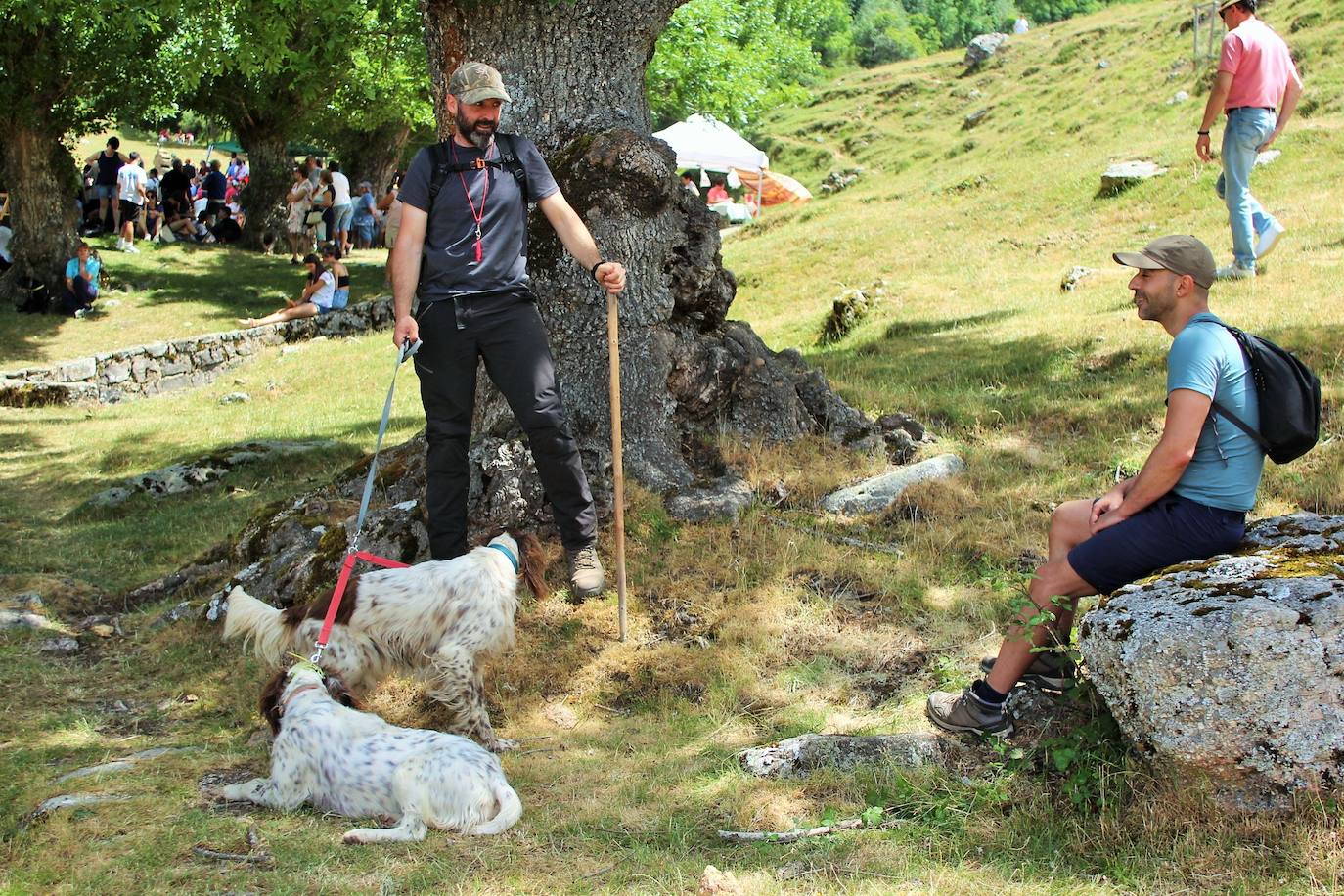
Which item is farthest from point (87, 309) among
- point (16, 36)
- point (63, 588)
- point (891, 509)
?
point (891, 509)

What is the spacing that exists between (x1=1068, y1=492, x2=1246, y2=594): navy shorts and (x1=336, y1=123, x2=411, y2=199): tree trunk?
26550 millimetres

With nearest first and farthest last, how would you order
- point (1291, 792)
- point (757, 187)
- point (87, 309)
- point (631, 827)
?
point (1291, 792)
point (631, 827)
point (87, 309)
point (757, 187)

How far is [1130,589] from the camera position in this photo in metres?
4.08

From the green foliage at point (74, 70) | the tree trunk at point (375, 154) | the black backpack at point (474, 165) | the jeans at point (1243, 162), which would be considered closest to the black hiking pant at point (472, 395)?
the black backpack at point (474, 165)

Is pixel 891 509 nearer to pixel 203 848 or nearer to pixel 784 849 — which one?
pixel 784 849

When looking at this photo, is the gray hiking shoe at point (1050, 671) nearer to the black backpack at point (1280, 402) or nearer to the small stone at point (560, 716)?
the black backpack at point (1280, 402)

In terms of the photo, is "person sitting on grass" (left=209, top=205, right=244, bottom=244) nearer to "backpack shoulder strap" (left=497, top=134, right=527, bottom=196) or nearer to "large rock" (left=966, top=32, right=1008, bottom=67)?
"backpack shoulder strap" (left=497, top=134, right=527, bottom=196)

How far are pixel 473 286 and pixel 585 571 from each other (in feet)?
5.04

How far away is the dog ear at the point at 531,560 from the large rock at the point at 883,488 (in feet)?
6.91

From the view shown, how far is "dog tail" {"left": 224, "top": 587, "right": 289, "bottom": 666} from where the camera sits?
5238mm

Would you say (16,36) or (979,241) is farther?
(16,36)

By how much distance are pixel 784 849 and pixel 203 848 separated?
200 cm

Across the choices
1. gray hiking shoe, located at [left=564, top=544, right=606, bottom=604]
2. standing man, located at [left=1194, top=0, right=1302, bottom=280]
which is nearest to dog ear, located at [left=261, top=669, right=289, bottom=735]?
gray hiking shoe, located at [left=564, top=544, right=606, bottom=604]

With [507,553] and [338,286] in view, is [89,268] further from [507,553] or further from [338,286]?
[507,553]
